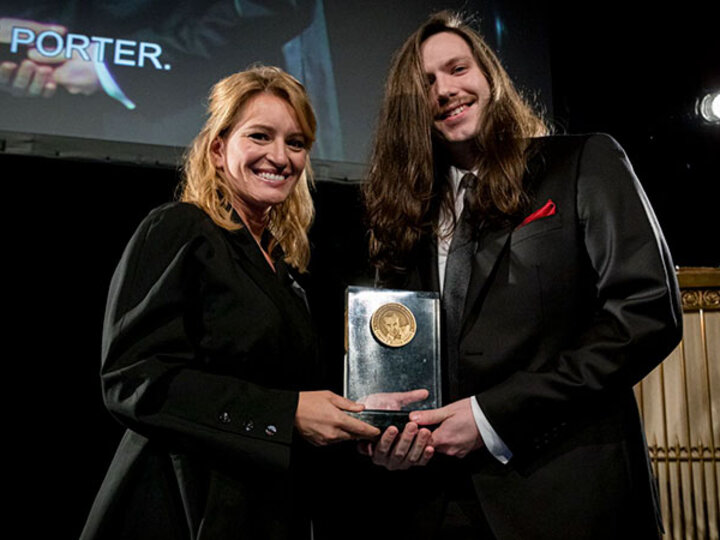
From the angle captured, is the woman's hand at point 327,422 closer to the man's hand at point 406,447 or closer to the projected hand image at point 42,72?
the man's hand at point 406,447

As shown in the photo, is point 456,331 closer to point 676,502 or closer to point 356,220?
point 356,220

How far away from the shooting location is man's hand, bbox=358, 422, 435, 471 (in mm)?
1369

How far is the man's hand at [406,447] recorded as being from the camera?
137cm

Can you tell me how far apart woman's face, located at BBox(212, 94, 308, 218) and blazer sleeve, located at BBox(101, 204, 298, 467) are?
35 cm

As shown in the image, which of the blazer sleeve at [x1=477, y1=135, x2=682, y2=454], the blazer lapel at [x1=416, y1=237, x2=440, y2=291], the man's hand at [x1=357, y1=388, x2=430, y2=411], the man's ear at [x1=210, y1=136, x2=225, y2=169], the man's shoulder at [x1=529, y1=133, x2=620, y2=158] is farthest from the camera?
the man's ear at [x1=210, y1=136, x2=225, y2=169]

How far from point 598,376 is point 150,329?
930 millimetres

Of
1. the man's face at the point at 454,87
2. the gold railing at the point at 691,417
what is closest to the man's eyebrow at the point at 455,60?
the man's face at the point at 454,87

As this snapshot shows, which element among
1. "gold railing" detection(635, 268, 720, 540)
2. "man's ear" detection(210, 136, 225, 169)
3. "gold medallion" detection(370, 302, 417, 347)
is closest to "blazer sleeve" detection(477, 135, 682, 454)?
"gold medallion" detection(370, 302, 417, 347)

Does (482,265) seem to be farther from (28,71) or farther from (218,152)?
(28,71)

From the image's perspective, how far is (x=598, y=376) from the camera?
4.28ft

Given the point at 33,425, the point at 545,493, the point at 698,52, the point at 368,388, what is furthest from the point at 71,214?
the point at 698,52

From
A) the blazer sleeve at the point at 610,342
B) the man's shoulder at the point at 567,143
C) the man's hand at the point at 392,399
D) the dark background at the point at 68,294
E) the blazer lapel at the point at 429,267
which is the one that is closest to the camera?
the blazer sleeve at the point at 610,342

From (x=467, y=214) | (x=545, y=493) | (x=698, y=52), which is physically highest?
(x=698, y=52)

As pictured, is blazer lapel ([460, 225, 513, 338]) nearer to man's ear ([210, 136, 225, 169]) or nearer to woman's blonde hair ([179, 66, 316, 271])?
woman's blonde hair ([179, 66, 316, 271])
